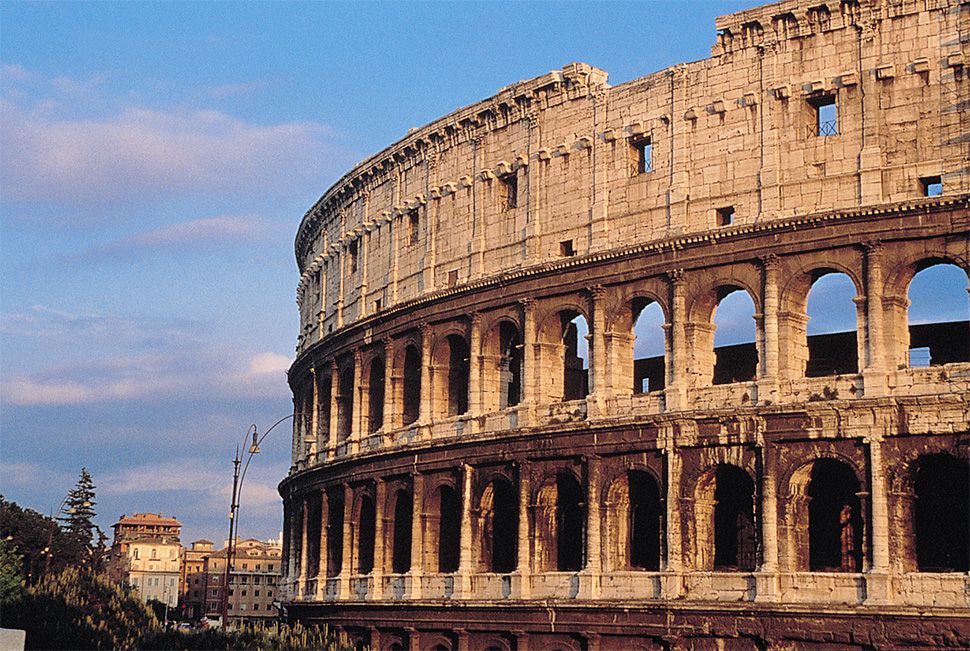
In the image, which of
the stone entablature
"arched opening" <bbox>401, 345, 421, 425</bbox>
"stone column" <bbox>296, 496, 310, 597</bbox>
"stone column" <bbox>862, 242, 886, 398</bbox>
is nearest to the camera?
"stone column" <bbox>862, 242, 886, 398</bbox>

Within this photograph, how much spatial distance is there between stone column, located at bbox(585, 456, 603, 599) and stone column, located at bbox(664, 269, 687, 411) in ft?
8.79

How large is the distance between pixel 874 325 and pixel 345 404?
844 inches

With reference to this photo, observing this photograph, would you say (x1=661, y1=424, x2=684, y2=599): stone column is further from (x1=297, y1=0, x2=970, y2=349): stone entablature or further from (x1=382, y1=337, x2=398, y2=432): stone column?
(x1=382, y1=337, x2=398, y2=432): stone column

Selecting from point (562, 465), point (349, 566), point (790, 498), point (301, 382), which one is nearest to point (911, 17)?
point (790, 498)

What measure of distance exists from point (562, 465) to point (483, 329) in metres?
5.42

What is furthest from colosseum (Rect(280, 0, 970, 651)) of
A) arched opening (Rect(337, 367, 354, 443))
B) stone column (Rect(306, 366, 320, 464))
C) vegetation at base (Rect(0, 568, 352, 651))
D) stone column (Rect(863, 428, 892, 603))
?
vegetation at base (Rect(0, 568, 352, 651))

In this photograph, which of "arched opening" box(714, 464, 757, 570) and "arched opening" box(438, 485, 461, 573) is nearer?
"arched opening" box(714, 464, 757, 570)

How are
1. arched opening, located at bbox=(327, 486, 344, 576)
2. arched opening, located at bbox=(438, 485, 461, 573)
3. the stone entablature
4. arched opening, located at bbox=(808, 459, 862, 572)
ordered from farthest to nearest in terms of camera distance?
arched opening, located at bbox=(327, 486, 344, 576) → arched opening, located at bbox=(438, 485, 461, 573) → arched opening, located at bbox=(808, 459, 862, 572) → the stone entablature

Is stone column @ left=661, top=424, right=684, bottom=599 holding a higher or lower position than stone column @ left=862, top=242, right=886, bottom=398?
lower

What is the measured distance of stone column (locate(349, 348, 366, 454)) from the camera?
44.4 metres

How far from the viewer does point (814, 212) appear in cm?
3152

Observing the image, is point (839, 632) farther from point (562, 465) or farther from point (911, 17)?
point (911, 17)

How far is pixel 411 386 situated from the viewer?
43.7m

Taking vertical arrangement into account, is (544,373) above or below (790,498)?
above
